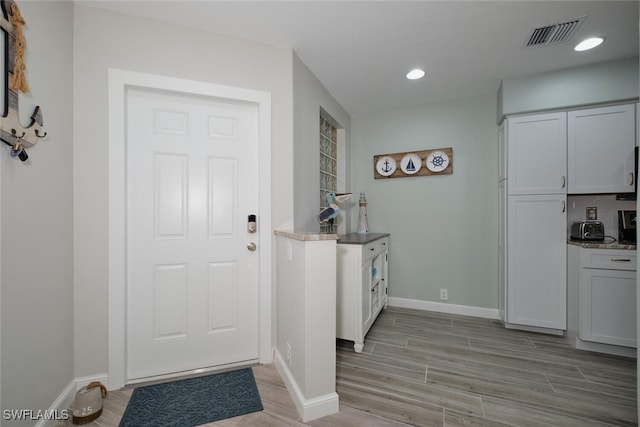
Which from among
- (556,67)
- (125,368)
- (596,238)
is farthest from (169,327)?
(556,67)

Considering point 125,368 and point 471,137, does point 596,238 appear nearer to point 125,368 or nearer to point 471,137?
point 471,137

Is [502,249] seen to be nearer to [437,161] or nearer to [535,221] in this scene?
[535,221]

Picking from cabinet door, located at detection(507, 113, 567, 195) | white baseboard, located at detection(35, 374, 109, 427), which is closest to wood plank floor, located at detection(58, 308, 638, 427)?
white baseboard, located at detection(35, 374, 109, 427)

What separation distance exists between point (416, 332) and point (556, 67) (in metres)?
2.74

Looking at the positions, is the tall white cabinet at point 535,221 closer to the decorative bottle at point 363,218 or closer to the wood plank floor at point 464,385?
the wood plank floor at point 464,385

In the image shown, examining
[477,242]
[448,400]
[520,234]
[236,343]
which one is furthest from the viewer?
[477,242]

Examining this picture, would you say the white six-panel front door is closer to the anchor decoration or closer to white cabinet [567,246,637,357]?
the anchor decoration

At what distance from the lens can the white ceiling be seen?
173 cm

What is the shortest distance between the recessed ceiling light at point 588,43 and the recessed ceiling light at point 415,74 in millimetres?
1144

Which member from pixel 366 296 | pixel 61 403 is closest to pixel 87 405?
pixel 61 403

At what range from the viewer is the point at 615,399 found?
167cm

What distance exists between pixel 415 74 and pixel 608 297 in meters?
2.51

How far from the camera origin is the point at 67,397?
1577mm

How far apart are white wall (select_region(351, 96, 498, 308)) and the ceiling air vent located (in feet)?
3.08
